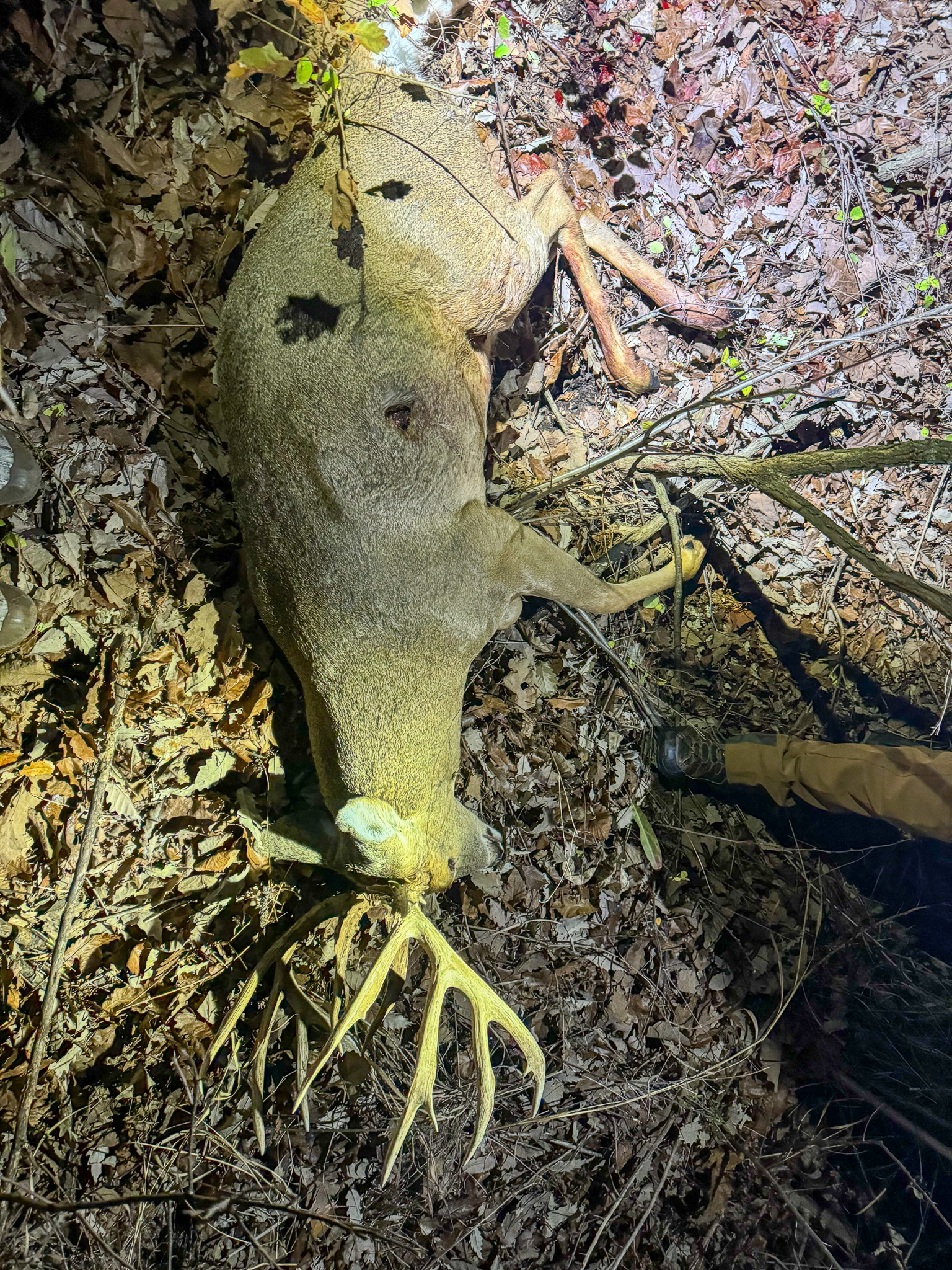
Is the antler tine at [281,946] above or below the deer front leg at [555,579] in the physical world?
below

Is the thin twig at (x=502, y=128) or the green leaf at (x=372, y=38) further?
the thin twig at (x=502, y=128)

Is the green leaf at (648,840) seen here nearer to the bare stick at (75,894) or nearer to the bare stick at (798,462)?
the bare stick at (798,462)

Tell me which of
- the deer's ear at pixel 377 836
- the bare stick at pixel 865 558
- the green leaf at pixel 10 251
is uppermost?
the bare stick at pixel 865 558

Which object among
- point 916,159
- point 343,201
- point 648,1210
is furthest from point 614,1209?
point 916,159

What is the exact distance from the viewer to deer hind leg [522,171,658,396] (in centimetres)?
341

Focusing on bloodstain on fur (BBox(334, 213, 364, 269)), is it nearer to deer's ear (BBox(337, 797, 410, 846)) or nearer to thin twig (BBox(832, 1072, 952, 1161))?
deer's ear (BBox(337, 797, 410, 846))

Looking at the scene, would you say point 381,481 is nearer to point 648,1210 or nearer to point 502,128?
point 502,128

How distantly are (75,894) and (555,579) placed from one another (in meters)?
2.57

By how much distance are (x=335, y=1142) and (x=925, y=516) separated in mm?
4849

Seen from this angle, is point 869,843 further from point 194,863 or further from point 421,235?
point 421,235

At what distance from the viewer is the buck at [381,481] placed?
2619 mm

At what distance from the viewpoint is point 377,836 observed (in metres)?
2.69

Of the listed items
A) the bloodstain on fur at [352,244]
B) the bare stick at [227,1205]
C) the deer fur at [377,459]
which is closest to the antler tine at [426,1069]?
the deer fur at [377,459]

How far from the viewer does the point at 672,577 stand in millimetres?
3783
